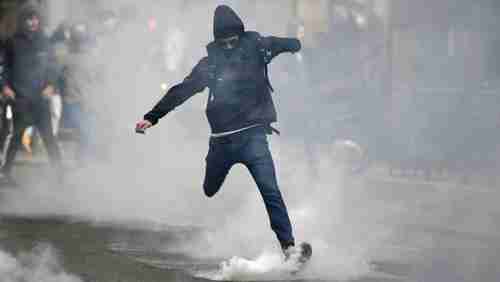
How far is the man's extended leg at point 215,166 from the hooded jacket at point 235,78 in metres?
0.11

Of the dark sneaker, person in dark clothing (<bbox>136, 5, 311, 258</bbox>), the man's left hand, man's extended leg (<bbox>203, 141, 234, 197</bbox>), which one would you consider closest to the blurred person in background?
the man's left hand

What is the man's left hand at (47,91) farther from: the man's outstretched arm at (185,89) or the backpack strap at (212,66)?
the backpack strap at (212,66)

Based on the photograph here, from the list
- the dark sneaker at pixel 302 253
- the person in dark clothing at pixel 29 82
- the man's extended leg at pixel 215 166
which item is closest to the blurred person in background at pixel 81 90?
the person in dark clothing at pixel 29 82

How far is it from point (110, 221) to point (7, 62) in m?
3.12

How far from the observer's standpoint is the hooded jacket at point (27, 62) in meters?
11.8

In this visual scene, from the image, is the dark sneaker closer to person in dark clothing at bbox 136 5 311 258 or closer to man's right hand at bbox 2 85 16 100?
person in dark clothing at bbox 136 5 311 258

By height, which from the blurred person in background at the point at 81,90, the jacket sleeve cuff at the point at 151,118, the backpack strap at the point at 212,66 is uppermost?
the backpack strap at the point at 212,66

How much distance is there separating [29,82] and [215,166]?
5.22 meters

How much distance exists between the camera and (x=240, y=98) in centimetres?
698

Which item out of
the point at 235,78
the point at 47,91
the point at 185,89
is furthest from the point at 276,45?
the point at 47,91

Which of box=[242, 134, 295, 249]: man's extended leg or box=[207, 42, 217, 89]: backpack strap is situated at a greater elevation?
box=[207, 42, 217, 89]: backpack strap

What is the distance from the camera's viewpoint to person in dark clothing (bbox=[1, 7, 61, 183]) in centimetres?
1182

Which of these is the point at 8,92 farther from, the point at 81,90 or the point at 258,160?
the point at 258,160

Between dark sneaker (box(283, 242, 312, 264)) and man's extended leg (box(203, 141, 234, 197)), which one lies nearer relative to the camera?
dark sneaker (box(283, 242, 312, 264))
